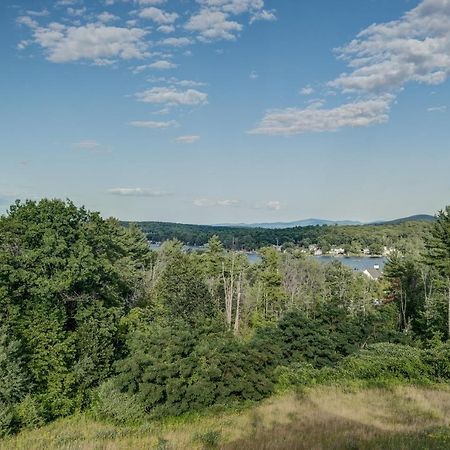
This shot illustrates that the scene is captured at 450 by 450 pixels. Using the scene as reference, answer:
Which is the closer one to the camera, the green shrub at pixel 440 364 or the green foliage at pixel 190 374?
the green foliage at pixel 190 374

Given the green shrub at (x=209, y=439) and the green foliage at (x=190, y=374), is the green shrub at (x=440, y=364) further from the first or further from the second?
the green shrub at (x=209, y=439)

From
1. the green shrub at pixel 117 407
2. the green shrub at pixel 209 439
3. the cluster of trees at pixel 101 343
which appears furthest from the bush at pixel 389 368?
the green shrub at pixel 209 439

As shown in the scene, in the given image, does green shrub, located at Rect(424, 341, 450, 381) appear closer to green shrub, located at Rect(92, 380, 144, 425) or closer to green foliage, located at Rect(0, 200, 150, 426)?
green shrub, located at Rect(92, 380, 144, 425)

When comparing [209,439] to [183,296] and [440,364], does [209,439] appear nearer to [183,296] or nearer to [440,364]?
[440,364]

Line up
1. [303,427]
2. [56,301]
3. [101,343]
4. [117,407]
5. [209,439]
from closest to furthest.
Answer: [209,439]
[303,427]
[117,407]
[56,301]
[101,343]

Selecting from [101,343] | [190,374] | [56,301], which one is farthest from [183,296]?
[190,374]

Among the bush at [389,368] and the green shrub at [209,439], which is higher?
the green shrub at [209,439]

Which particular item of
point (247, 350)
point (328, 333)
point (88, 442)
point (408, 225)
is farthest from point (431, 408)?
point (408, 225)

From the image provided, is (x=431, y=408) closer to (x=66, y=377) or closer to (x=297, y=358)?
(x=297, y=358)

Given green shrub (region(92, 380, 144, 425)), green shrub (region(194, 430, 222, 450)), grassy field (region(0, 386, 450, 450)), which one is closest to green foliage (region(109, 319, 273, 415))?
green shrub (region(92, 380, 144, 425))
